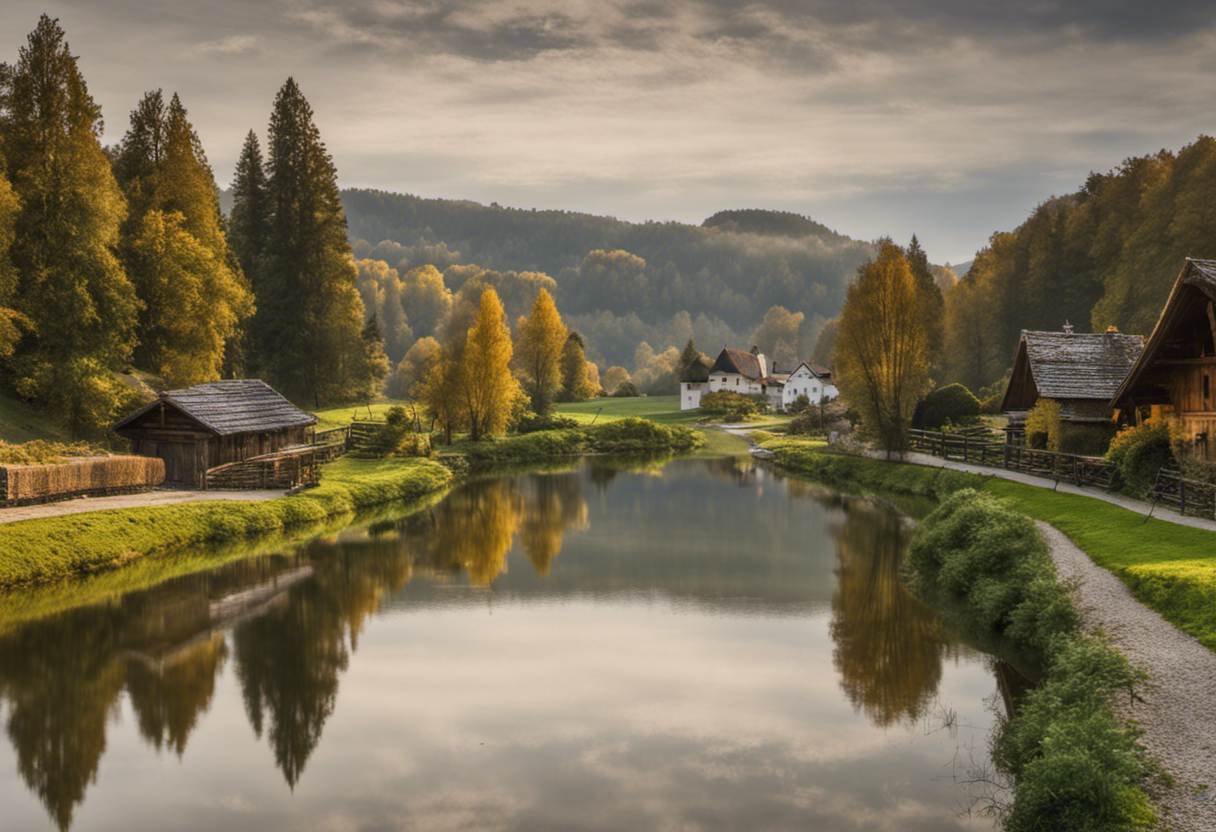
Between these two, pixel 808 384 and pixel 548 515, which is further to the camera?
pixel 808 384

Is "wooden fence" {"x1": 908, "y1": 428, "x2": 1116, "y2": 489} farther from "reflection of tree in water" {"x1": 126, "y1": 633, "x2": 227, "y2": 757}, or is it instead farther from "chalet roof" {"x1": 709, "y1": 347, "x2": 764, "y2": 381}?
"chalet roof" {"x1": 709, "y1": 347, "x2": 764, "y2": 381}

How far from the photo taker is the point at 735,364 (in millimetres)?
113438

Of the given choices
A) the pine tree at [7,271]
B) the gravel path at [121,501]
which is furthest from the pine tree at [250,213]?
the gravel path at [121,501]

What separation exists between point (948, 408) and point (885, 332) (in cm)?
1304

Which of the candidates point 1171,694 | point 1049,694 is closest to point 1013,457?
point 1049,694

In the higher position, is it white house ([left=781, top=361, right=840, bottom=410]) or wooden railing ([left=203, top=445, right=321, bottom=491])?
white house ([left=781, top=361, right=840, bottom=410])

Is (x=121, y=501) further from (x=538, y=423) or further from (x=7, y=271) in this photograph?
(x=538, y=423)

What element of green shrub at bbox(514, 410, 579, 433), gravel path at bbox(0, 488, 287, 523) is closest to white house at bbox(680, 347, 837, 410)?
green shrub at bbox(514, 410, 579, 433)

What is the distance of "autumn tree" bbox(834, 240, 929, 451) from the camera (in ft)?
157

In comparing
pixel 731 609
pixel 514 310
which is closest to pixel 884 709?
pixel 731 609

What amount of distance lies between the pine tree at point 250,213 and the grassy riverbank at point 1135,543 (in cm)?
4697

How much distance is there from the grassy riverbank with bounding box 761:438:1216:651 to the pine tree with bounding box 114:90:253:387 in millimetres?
35033

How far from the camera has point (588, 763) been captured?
47.9 feet

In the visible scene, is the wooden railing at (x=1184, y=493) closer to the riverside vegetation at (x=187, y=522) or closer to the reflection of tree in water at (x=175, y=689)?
the reflection of tree in water at (x=175, y=689)
